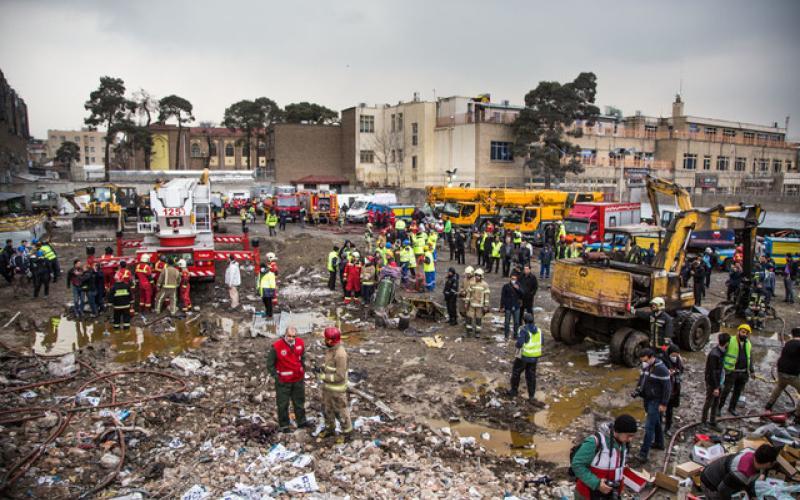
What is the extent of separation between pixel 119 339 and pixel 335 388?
7.23 meters

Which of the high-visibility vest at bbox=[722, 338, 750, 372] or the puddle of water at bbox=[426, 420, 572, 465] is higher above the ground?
the high-visibility vest at bbox=[722, 338, 750, 372]

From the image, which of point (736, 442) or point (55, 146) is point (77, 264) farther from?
point (55, 146)

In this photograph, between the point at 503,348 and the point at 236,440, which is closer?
the point at 236,440

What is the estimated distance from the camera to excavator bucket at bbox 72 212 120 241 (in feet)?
89.0

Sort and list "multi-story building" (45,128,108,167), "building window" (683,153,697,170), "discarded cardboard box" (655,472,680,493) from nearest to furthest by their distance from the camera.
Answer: "discarded cardboard box" (655,472,680,493), "building window" (683,153,697,170), "multi-story building" (45,128,108,167)

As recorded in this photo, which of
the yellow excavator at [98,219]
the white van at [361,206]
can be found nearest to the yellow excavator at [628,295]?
the yellow excavator at [98,219]

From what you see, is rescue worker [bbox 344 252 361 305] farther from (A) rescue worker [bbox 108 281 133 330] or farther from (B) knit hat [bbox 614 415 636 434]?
(B) knit hat [bbox 614 415 636 434]

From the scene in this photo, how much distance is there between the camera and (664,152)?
54.8 m

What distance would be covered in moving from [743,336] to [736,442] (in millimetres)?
1487

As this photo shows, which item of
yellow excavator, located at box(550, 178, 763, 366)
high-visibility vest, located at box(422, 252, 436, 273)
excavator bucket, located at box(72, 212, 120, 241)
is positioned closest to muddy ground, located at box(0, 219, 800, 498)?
yellow excavator, located at box(550, 178, 763, 366)

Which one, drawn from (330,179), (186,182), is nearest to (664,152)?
(330,179)

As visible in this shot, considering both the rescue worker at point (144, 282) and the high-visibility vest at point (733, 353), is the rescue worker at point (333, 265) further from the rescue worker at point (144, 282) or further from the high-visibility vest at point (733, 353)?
the high-visibility vest at point (733, 353)

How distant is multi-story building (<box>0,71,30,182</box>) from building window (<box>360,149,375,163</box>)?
103 feet

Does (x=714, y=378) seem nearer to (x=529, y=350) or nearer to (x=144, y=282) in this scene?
(x=529, y=350)
